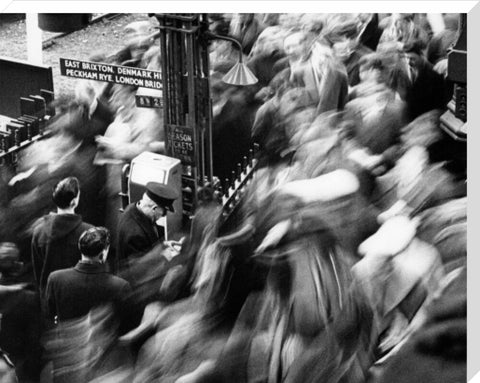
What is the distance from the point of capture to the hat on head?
443 cm

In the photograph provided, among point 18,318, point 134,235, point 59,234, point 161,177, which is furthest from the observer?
point 18,318

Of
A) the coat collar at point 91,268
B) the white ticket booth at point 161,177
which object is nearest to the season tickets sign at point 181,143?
the white ticket booth at point 161,177

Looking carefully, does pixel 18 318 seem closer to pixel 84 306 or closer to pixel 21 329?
pixel 21 329

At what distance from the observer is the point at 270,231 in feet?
14.1

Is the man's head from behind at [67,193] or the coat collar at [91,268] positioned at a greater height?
the man's head from behind at [67,193]

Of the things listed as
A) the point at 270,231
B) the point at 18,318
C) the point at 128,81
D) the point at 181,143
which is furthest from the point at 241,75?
the point at 18,318

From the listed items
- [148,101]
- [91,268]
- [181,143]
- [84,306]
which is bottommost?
[84,306]

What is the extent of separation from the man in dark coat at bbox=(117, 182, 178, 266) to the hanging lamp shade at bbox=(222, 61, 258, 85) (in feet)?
1.76

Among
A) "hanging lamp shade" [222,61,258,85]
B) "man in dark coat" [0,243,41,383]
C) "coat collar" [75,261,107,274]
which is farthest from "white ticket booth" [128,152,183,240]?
"man in dark coat" [0,243,41,383]

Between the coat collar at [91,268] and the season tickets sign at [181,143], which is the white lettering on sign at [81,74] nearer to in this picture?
the season tickets sign at [181,143]

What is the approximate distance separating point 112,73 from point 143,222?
63 centimetres

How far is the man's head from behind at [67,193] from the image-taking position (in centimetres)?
457

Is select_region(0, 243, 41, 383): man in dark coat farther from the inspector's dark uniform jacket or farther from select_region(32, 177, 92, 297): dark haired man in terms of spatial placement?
the inspector's dark uniform jacket

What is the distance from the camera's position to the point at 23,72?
181 inches
